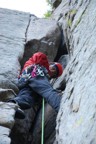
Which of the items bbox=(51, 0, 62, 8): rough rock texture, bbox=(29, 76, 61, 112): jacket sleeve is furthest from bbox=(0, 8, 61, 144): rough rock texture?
bbox=(51, 0, 62, 8): rough rock texture

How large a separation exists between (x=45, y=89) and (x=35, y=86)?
278 millimetres

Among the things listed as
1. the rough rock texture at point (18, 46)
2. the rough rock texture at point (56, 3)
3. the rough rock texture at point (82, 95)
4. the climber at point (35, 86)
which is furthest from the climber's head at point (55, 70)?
the rough rock texture at point (56, 3)

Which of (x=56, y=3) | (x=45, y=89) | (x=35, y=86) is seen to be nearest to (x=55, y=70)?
(x=35, y=86)

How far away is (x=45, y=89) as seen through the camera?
7.76 m

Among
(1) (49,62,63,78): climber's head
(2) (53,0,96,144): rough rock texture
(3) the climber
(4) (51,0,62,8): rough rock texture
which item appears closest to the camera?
(2) (53,0,96,144): rough rock texture

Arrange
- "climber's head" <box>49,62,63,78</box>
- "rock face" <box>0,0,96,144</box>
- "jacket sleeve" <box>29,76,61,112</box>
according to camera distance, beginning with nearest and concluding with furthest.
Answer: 1. "rock face" <box>0,0,96,144</box>
2. "jacket sleeve" <box>29,76,61,112</box>
3. "climber's head" <box>49,62,63,78</box>

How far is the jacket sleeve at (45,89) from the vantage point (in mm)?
7352

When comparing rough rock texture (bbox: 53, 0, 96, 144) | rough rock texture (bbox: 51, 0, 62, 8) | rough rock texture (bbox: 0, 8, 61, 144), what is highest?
rough rock texture (bbox: 53, 0, 96, 144)

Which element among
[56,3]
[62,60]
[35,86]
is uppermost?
[56,3]

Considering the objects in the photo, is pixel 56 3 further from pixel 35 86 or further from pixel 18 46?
pixel 35 86

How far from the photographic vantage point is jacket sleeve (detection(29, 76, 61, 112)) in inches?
289

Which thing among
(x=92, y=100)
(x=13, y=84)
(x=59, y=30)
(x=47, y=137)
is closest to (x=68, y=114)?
(x=92, y=100)

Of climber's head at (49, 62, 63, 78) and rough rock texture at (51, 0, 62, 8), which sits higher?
rough rock texture at (51, 0, 62, 8)

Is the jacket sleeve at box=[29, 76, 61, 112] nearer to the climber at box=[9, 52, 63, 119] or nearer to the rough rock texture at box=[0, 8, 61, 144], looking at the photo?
the climber at box=[9, 52, 63, 119]
